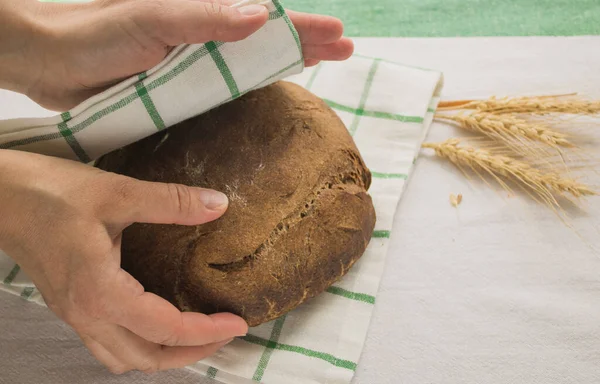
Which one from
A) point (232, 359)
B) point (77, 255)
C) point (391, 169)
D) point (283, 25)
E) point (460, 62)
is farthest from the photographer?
point (460, 62)

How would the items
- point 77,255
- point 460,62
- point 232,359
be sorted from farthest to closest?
point 460,62 → point 232,359 → point 77,255

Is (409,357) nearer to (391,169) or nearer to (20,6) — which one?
(391,169)

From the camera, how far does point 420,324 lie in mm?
1250

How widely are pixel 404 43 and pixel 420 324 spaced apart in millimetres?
1018

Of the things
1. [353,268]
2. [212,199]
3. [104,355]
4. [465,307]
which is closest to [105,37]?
[212,199]

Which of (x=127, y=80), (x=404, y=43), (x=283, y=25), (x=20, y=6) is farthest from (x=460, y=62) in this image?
(x=20, y=6)

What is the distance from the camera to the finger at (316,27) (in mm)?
1133

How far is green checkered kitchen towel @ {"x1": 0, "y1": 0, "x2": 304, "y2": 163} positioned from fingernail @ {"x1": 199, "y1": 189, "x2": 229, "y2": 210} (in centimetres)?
19

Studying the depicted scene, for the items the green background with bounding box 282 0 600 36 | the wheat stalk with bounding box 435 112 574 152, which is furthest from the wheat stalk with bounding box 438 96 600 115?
the green background with bounding box 282 0 600 36

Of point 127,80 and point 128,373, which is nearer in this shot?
point 127,80

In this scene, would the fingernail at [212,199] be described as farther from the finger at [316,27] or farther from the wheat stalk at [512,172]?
the wheat stalk at [512,172]

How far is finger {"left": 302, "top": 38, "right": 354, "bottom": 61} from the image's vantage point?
1.23m

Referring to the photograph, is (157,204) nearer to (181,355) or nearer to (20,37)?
(181,355)

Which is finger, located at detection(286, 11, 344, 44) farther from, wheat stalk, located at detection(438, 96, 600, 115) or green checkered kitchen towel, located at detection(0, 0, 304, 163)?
wheat stalk, located at detection(438, 96, 600, 115)
